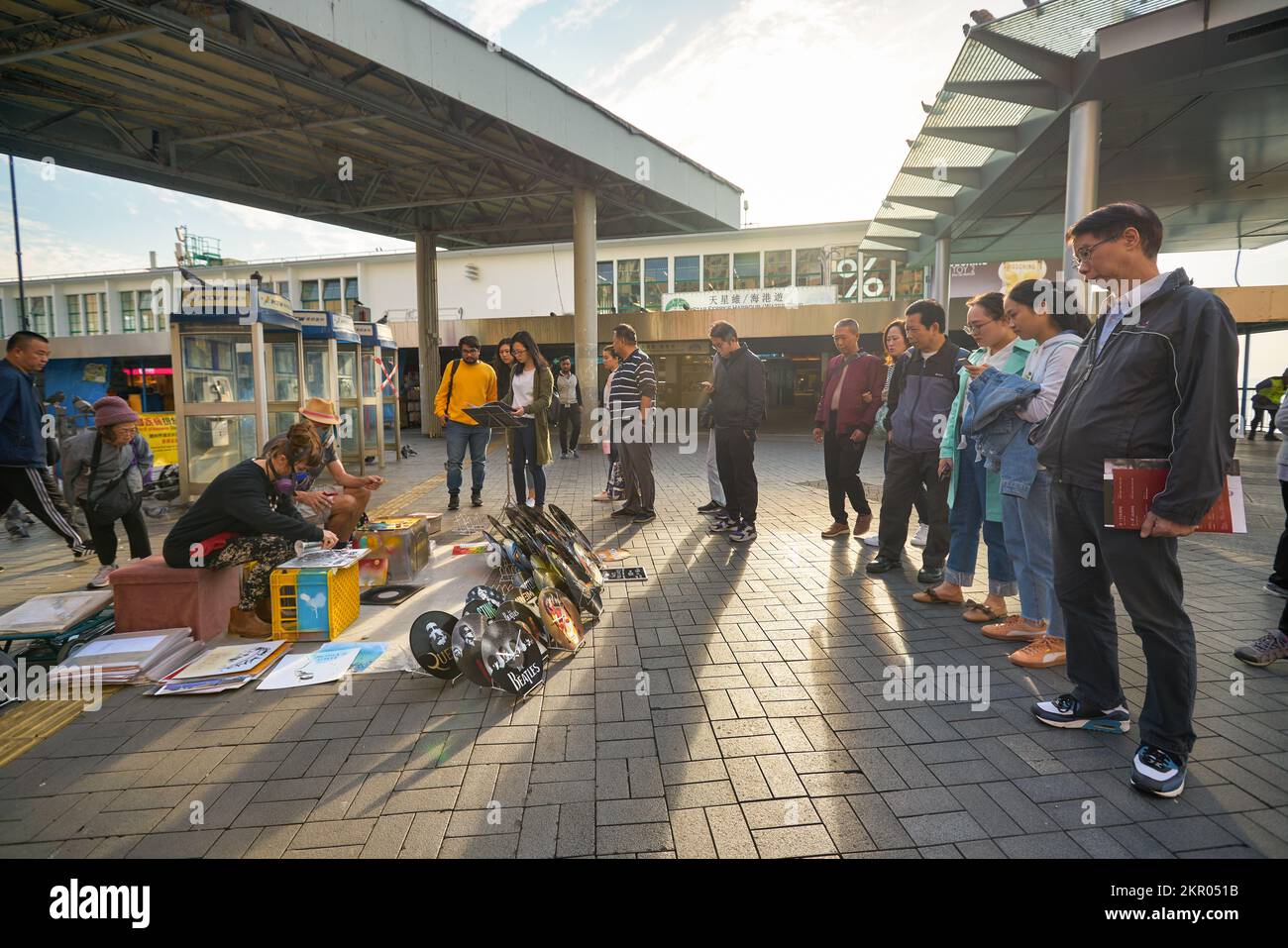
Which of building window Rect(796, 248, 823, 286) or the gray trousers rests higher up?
building window Rect(796, 248, 823, 286)

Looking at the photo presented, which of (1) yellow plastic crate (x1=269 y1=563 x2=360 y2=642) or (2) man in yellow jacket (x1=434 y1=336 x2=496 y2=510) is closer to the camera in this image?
(1) yellow plastic crate (x1=269 y1=563 x2=360 y2=642)

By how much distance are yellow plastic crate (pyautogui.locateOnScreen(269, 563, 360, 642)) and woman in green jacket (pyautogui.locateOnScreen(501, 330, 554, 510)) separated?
323 cm

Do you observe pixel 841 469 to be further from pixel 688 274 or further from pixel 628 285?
pixel 628 285

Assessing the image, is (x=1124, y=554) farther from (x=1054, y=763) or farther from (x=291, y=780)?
(x=291, y=780)

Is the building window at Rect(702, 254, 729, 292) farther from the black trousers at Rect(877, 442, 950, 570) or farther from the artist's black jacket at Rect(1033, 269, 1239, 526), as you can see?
the artist's black jacket at Rect(1033, 269, 1239, 526)

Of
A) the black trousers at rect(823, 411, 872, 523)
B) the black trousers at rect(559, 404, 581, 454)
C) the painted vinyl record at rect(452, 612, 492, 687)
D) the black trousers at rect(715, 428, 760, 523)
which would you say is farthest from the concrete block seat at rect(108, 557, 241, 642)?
the black trousers at rect(559, 404, 581, 454)

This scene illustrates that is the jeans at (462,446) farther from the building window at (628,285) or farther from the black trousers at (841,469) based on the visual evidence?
the building window at (628,285)

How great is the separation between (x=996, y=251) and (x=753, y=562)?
1855 cm

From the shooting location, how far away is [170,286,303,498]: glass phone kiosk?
8.60m

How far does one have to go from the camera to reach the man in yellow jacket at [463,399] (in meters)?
8.14

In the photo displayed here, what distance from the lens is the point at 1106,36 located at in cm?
769
